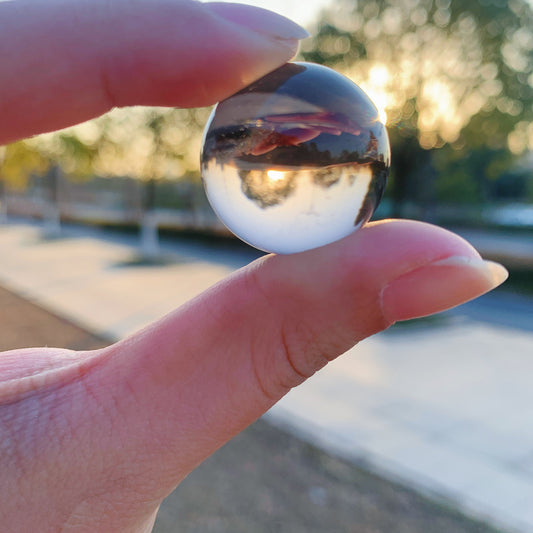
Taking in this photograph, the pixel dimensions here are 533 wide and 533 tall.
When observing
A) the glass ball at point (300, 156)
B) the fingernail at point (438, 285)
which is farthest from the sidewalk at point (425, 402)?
the glass ball at point (300, 156)

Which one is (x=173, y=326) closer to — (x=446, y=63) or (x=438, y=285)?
(x=438, y=285)

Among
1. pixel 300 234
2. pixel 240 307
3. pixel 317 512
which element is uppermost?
pixel 300 234

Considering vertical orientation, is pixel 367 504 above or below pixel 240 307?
below

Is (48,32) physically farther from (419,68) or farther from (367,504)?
(419,68)

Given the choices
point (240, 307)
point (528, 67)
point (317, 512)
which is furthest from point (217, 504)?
point (528, 67)

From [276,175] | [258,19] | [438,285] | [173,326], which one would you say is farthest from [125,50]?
[438,285]

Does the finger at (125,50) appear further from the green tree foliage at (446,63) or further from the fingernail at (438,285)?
the green tree foliage at (446,63)

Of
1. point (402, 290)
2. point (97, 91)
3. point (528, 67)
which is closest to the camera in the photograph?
point (402, 290)
